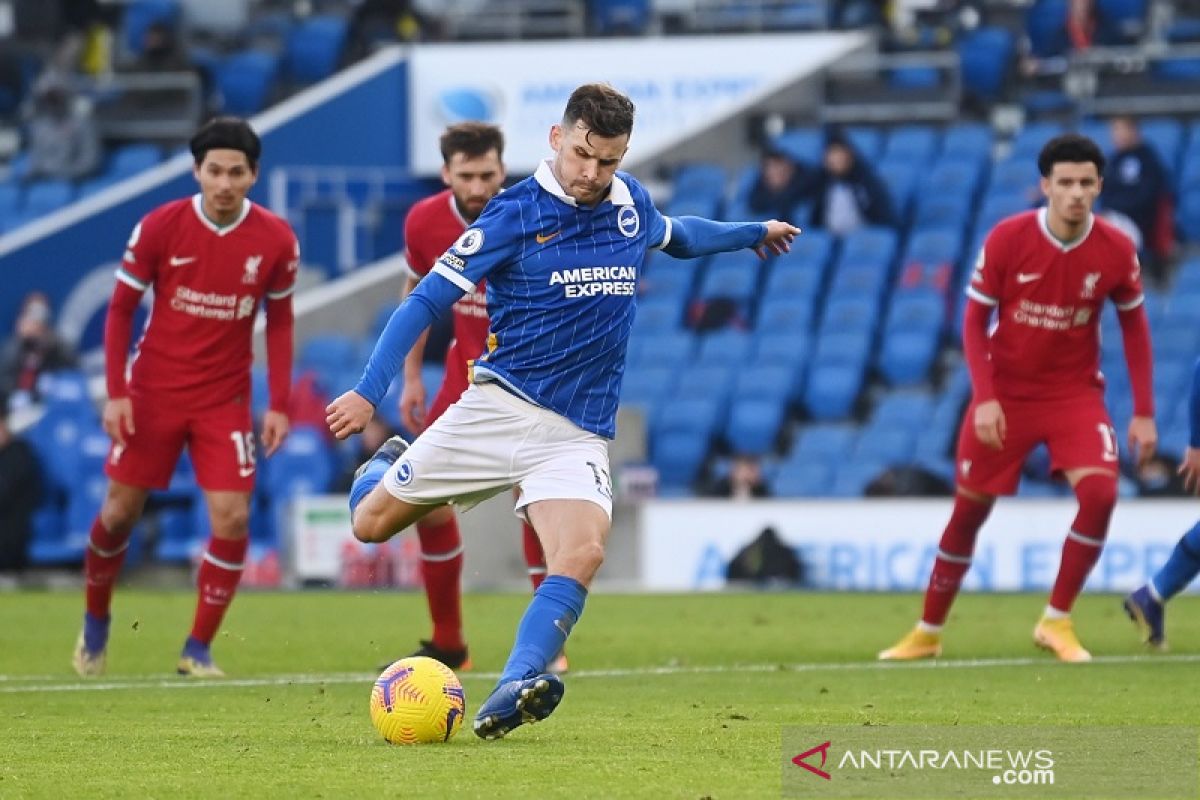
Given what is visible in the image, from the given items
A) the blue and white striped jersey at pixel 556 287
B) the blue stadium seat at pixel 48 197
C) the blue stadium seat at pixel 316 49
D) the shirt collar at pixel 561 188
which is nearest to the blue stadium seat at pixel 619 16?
the blue stadium seat at pixel 316 49

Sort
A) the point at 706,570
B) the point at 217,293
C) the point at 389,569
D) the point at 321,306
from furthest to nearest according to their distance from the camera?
1. the point at 321,306
2. the point at 389,569
3. the point at 706,570
4. the point at 217,293

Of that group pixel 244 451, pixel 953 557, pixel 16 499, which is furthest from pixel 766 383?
pixel 244 451

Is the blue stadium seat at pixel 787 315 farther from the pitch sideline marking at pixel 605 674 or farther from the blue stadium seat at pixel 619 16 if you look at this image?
the pitch sideline marking at pixel 605 674

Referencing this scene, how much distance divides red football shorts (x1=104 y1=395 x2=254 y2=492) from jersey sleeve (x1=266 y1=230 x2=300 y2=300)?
58 centimetres

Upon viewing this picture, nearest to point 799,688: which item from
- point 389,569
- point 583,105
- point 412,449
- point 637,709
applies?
point 637,709

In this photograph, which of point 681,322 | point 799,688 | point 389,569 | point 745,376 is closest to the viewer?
point 799,688

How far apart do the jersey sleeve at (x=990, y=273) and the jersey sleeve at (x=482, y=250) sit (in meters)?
3.75

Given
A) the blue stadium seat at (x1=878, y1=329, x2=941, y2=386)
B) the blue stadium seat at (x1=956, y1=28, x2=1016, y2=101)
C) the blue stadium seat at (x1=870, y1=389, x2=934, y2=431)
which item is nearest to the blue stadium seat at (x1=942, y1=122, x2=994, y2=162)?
the blue stadium seat at (x1=956, y1=28, x2=1016, y2=101)

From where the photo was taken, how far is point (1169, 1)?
2361 centimetres

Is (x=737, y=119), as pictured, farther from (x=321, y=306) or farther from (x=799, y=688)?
(x=799, y=688)

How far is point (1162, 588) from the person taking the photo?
11.4m

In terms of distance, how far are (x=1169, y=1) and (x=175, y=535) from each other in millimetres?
11472

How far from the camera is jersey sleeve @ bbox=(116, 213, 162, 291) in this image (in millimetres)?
10672

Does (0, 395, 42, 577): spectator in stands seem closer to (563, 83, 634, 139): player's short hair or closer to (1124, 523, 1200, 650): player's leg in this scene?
(1124, 523, 1200, 650): player's leg
